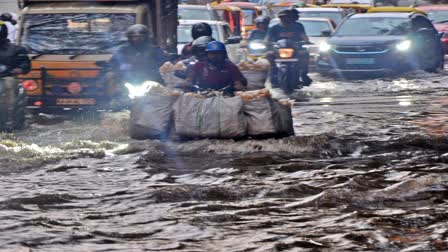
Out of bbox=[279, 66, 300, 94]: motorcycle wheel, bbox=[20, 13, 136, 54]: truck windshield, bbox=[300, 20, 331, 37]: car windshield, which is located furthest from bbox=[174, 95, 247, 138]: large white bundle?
bbox=[300, 20, 331, 37]: car windshield

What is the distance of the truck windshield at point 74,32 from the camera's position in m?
16.3

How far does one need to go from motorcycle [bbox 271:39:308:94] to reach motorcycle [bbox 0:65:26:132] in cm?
701

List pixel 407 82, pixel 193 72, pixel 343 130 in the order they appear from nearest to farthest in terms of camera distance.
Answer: pixel 193 72 < pixel 343 130 < pixel 407 82

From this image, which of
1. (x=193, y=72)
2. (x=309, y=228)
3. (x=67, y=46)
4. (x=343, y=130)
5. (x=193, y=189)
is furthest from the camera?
(x=67, y=46)

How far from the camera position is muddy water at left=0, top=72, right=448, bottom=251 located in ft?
26.0

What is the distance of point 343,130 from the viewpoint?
14602mm

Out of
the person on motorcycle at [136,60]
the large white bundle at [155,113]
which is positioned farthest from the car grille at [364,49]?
the large white bundle at [155,113]

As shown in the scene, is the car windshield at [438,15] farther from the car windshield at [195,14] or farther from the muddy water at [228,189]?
the muddy water at [228,189]

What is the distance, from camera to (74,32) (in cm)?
1648

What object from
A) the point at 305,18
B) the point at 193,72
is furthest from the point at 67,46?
the point at 305,18

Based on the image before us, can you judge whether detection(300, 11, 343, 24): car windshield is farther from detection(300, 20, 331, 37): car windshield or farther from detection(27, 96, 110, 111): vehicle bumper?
detection(27, 96, 110, 111): vehicle bumper

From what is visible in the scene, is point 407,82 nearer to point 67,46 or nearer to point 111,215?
point 67,46

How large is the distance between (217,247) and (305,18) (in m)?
21.7

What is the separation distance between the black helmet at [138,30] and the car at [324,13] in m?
14.8
